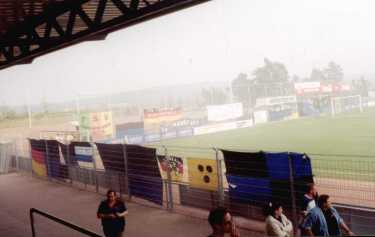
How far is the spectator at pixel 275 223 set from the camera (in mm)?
5102

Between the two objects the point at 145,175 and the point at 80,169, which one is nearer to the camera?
the point at 145,175

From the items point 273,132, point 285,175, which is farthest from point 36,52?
point 273,132

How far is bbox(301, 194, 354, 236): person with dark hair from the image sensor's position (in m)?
5.16

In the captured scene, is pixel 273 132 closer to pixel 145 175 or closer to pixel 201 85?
pixel 145 175

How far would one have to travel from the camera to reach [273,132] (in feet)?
148

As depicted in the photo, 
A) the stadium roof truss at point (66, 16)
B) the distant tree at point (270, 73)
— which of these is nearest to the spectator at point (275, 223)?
the stadium roof truss at point (66, 16)

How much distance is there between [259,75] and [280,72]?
483 cm

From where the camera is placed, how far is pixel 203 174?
9.06 meters

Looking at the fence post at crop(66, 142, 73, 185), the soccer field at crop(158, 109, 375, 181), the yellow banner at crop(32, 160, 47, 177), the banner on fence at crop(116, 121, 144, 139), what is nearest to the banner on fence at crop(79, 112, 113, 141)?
the banner on fence at crop(116, 121, 144, 139)

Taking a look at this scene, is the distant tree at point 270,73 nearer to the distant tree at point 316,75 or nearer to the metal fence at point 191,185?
the distant tree at point 316,75

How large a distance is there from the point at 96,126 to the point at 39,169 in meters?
16.7

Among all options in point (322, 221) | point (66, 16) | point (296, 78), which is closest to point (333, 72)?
point (296, 78)

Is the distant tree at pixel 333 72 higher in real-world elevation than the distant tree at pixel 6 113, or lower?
higher

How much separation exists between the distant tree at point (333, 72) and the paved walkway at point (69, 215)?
3903 inches
